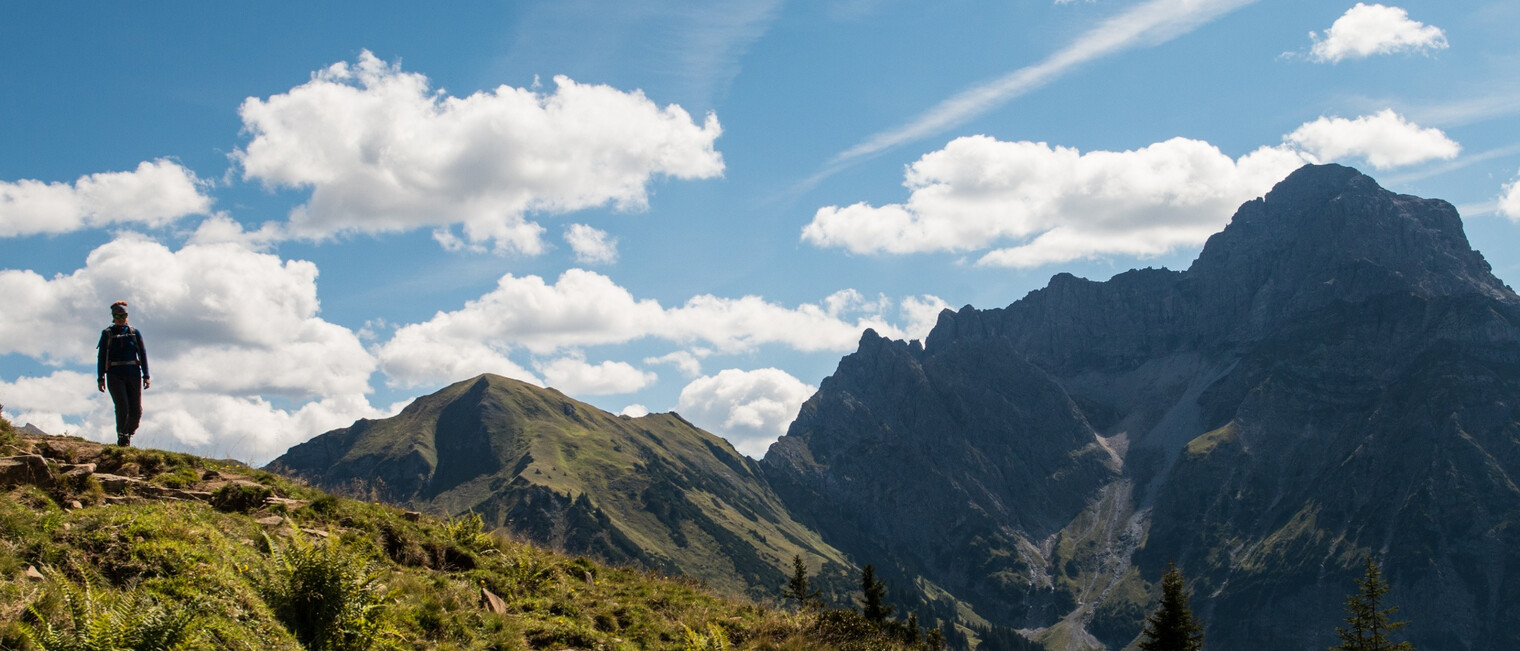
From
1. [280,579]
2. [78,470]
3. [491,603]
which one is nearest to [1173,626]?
[491,603]

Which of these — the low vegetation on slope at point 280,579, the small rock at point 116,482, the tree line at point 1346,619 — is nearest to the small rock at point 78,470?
the low vegetation on slope at point 280,579

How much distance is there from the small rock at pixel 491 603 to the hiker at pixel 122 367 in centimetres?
1070

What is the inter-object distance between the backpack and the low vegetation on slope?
116 inches

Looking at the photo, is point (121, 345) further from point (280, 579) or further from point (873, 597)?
point (873, 597)

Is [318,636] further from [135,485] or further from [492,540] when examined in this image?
[492,540]

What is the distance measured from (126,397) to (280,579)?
13.0m

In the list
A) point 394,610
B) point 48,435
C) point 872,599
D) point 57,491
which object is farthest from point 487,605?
point 872,599

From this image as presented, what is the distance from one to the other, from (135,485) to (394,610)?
6.76m

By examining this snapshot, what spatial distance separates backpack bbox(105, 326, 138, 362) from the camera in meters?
21.1

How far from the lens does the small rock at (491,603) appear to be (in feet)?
54.7

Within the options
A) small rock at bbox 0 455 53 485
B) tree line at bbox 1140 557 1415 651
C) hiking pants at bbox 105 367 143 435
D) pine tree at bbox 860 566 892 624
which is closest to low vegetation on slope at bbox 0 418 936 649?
small rock at bbox 0 455 53 485

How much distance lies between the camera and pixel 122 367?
2136 centimetres

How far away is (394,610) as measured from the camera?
1389 centimetres

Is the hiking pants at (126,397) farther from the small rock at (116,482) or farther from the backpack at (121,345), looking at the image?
the small rock at (116,482)
